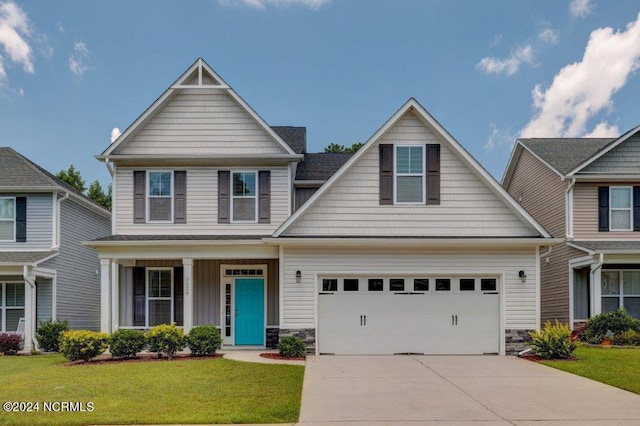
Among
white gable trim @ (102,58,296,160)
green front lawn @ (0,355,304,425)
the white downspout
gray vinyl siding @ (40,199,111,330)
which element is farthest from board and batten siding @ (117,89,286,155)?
green front lawn @ (0,355,304,425)

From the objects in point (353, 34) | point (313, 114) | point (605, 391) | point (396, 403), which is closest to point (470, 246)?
point (605, 391)

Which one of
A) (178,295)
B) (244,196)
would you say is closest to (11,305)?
(178,295)

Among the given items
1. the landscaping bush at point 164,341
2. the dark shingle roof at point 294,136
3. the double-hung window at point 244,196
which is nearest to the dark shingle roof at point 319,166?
the dark shingle roof at point 294,136

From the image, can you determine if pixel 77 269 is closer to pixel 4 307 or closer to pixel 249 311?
pixel 4 307

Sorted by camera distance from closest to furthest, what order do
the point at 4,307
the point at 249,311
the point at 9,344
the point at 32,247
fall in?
the point at 9,344, the point at 249,311, the point at 4,307, the point at 32,247

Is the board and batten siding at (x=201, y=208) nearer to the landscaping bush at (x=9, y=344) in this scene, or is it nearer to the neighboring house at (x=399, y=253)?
the neighboring house at (x=399, y=253)

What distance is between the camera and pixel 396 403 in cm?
1016

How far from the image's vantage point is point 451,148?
56.2 ft

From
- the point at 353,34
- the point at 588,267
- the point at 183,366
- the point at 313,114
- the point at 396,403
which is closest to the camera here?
the point at 396,403

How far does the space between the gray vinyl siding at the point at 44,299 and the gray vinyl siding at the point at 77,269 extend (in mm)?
375

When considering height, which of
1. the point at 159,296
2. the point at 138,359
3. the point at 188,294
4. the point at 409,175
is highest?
the point at 409,175

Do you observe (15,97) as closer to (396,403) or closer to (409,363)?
(409,363)

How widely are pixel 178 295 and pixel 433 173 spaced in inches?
329

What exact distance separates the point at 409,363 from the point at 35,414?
8.36m
